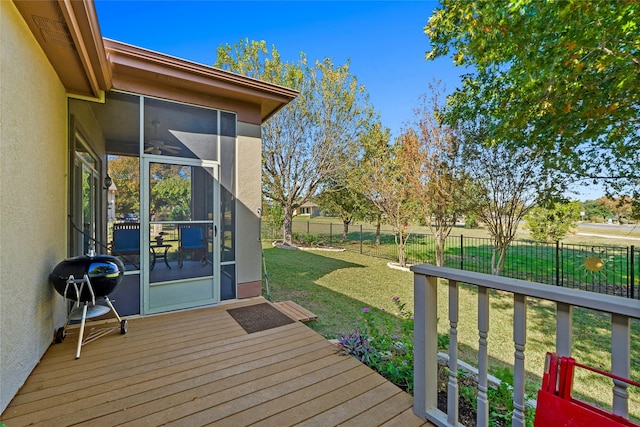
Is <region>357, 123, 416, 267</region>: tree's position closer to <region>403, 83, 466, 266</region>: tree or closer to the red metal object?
<region>403, 83, 466, 266</region>: tree

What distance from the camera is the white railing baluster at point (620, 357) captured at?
1.01 m

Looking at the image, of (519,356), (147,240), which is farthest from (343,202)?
(519,356)

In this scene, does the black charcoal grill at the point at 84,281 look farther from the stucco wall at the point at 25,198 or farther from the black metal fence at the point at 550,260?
the black metal fence at the point at 550,260

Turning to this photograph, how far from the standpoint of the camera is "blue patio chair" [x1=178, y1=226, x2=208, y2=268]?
390 centimetres

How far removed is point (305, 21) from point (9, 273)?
7846 millimetres

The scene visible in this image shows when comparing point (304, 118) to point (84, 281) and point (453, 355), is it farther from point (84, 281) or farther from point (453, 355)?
point (453, 355)

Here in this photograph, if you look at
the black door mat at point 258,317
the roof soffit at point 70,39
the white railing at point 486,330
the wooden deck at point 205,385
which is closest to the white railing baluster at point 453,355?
the white railing at point 486,330

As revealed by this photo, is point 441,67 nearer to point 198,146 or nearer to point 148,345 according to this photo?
point 198,146

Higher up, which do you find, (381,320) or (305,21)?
(305,21)

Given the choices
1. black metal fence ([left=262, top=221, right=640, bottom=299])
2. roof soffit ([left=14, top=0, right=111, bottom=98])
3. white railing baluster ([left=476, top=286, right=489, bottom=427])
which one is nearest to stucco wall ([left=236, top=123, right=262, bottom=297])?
roof soffit ([left=14, top=0, right=111, bottom=98])

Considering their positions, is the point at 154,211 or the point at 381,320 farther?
the point at 381,320

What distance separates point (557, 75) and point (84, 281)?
5.77m

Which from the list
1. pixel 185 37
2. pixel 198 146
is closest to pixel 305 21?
pixel 185 37

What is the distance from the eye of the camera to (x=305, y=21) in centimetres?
732
